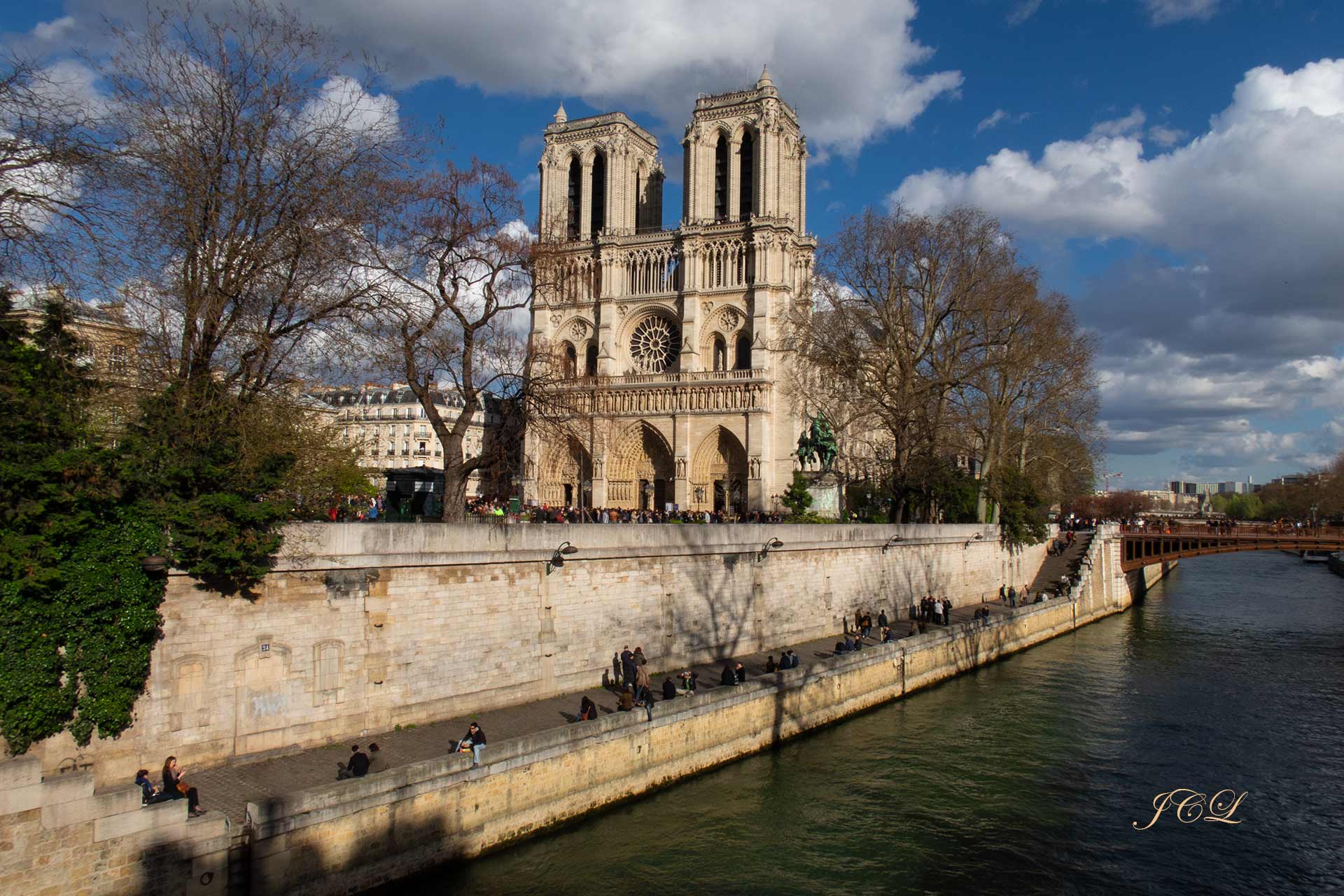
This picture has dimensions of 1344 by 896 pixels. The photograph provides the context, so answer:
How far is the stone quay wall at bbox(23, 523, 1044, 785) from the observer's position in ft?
36.8

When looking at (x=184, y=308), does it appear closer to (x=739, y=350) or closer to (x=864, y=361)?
(x=864, y=361)

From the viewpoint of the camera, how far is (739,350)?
44719 mm

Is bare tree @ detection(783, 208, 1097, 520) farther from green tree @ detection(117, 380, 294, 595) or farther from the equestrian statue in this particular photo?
green tree @ detection(117, 380, 294, 595)

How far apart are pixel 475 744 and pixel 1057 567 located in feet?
113

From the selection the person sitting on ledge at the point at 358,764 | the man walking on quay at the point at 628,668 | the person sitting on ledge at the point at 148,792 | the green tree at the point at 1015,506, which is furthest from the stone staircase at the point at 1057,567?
the person sitting on ledge at the point at 148,792

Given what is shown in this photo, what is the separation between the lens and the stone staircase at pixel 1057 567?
38.0m

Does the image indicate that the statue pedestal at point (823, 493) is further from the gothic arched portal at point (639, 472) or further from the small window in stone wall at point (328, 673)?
the small window in stone wall at point (328, 673)

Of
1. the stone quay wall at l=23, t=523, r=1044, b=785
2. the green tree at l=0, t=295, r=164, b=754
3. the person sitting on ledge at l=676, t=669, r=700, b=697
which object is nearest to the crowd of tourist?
the stone quay wall at l=23, t=523, r=1044, b=785

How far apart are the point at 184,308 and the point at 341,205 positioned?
9.13 ft

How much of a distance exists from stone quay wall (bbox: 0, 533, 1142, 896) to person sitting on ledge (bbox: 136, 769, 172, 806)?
0.47 m

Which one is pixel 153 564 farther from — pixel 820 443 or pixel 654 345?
pixel 654 345

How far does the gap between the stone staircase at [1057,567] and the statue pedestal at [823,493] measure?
8802 millimetres

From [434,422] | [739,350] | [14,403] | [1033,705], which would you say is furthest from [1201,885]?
[739,350]

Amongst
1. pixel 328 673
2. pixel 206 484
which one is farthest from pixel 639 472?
pixel 206 484
